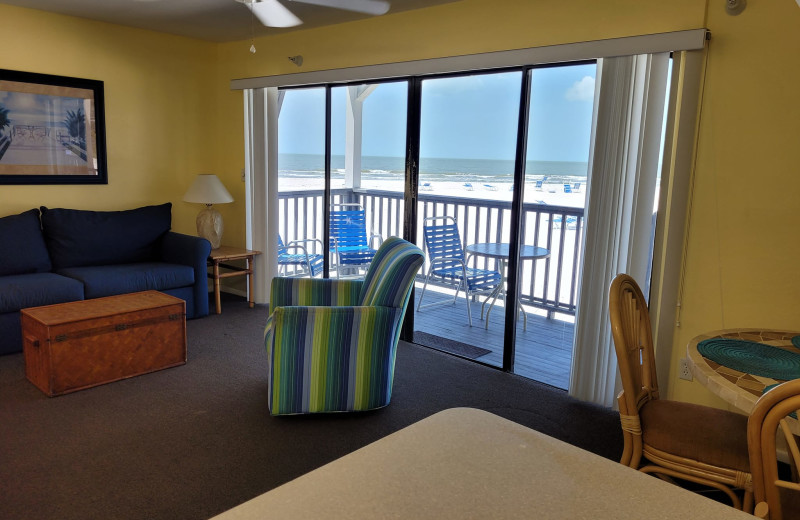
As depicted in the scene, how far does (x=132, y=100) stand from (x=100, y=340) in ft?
8.25

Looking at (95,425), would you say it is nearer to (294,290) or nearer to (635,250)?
(294,290)

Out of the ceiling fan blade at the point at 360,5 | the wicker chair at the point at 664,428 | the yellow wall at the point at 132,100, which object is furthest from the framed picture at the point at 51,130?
the wicker chair at the point at 664,428

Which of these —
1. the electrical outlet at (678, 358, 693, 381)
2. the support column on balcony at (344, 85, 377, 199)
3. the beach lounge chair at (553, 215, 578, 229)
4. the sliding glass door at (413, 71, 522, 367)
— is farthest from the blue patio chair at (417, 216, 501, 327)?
the electrical outlet at (678, 358, 693, 381)

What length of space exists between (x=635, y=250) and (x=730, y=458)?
4.82 ft

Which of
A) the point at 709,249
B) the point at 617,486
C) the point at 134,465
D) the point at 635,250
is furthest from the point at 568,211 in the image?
the point at 617,486

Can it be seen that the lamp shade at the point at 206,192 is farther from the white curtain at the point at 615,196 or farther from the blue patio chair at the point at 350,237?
the white curtain at the point at 615,196

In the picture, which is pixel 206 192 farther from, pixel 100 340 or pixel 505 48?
pixel 505 48

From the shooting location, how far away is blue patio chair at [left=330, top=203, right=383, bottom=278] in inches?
199

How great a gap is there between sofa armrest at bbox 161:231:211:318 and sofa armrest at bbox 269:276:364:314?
57.3 inches

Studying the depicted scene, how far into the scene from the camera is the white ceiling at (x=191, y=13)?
12.9ft

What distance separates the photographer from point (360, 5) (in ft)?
12.4

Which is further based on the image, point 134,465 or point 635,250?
point 635,250

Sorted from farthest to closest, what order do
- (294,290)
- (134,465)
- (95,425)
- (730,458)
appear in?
(294,290)
(95,425)
(134,465)
(730,458)

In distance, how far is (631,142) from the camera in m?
3.08
